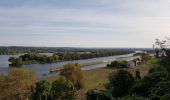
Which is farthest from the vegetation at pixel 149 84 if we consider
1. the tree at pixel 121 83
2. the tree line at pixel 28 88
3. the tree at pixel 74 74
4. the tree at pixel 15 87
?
the tree at pixel 74 74

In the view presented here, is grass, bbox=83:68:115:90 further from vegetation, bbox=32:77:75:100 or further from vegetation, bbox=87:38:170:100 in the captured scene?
vegetation, bbox=87:38:170:100

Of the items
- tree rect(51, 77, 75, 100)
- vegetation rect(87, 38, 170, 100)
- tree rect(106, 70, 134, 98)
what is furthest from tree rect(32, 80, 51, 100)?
tree rect(106, 70, 134, 98)

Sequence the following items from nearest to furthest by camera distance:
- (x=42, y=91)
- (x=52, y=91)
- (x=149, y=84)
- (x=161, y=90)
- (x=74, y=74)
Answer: (x=161, y=90)
(x=149, y=84)
(x=42, y=91)
(x=52, y=91)
(x=74, y=74)

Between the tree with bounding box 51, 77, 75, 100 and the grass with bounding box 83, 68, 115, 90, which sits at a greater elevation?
the tree with bounding box 51, 77, 75, 100

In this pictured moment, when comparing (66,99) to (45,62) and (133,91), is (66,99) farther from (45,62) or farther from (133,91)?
(45,62)

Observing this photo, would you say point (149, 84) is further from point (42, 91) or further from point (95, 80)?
point (95, 80)

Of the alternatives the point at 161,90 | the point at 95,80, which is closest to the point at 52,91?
the point at 161,90
